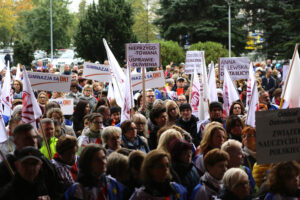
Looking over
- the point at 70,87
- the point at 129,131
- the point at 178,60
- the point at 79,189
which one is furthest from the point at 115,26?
the point at 79,189

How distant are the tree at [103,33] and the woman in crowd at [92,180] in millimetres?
29436

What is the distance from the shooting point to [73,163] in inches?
244

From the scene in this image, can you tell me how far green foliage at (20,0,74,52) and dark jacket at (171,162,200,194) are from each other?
1826 inches

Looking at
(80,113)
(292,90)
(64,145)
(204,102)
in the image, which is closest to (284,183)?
(64,145)

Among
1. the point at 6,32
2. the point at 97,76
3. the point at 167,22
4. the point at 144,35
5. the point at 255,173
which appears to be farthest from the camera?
the point at 6,32

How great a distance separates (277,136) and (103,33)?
29.7m

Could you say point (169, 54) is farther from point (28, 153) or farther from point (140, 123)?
point (28, 153)

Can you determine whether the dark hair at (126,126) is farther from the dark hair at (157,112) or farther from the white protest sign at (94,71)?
the white protest sign at (94,71)

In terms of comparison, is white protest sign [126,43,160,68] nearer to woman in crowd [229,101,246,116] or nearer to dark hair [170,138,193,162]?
woman in crowd [229,101,246,116]

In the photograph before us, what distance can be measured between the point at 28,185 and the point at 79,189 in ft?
1.63

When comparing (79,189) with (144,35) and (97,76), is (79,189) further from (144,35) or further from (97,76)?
(144,35)

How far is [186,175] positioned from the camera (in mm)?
5938

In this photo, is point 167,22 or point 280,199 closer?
point 280,199

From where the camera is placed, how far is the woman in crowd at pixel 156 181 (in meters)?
5.19
